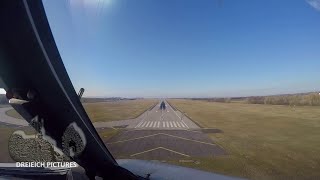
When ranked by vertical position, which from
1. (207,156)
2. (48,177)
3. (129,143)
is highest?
(48,177)

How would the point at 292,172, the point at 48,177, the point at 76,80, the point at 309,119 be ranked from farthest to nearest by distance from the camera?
the point at 292,172, the point at 309,119, the point at 48,177, the point at 76,80

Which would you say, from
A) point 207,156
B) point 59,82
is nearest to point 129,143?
point 207,156

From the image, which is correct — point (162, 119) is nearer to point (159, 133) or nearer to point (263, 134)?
point (159, 133)

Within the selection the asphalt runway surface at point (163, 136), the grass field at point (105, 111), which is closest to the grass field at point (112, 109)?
the grass field at point (105, 111)

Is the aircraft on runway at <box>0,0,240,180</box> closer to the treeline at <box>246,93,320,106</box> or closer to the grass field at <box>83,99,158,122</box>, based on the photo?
the grass field at <box>83,99,158,122</box>

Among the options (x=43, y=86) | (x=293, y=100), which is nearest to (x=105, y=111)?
(x=43, y=86)

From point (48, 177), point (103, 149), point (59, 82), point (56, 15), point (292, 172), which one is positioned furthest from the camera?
point (292, 172)

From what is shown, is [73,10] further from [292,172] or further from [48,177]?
[292,172]

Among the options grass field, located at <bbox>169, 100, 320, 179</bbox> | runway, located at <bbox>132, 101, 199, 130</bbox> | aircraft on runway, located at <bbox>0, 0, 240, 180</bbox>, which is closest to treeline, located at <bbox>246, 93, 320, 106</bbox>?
grass field, located at <bbox>169, 100, 320, 179</bbox>
